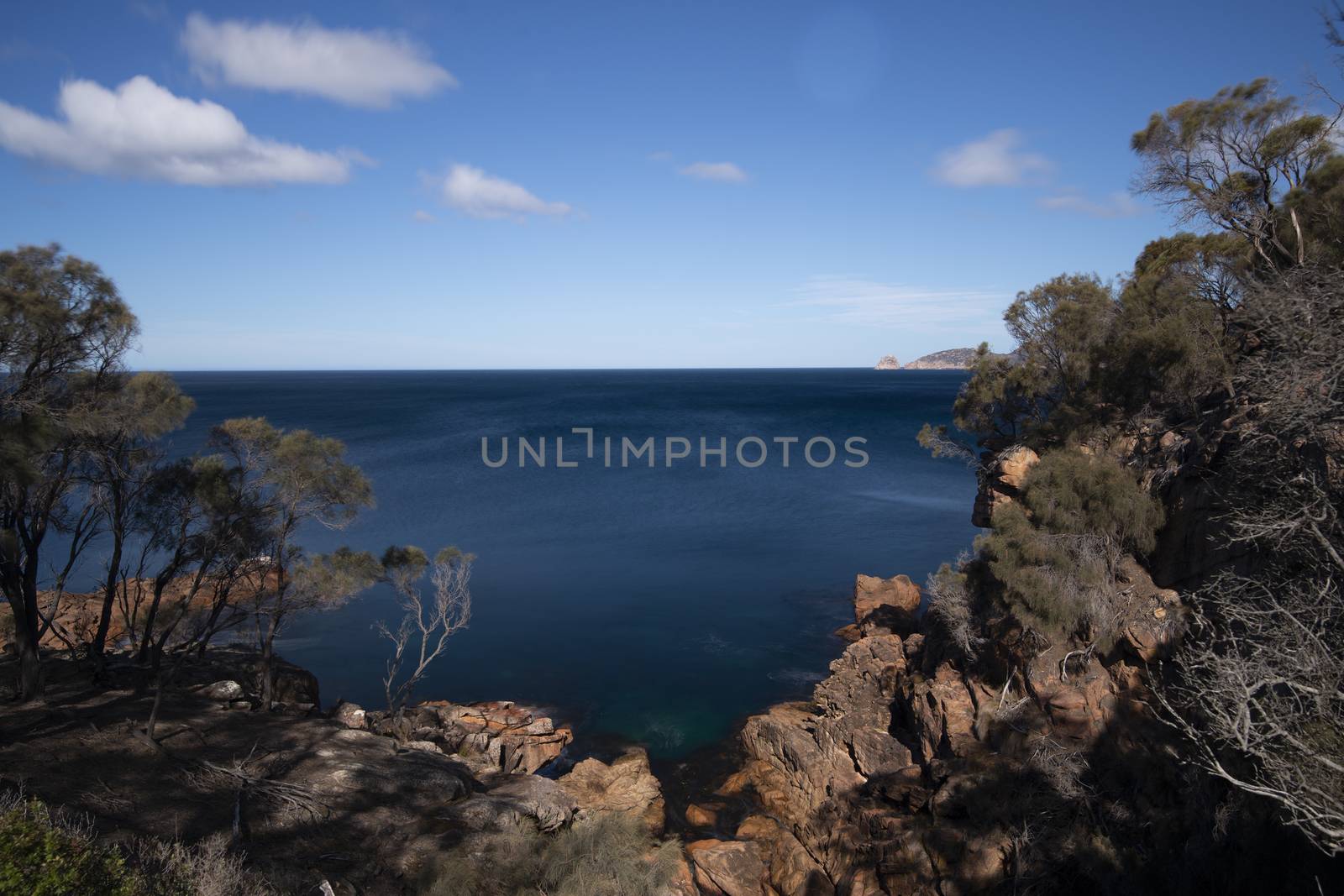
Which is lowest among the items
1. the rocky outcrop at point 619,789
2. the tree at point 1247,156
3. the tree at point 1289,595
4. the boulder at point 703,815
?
the boulder at point 703,815

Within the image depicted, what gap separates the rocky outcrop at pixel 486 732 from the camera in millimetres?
17609

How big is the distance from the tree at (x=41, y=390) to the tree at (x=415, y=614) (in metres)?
7.10

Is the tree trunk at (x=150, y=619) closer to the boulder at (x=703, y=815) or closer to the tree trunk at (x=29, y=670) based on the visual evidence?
the tree trunk at (x=29, y=670)

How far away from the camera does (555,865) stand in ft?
36.3

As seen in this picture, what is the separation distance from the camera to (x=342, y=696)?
2162 cm

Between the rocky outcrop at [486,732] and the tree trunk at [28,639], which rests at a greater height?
the tree trunk at [28,639]

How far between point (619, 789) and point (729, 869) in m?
3.80

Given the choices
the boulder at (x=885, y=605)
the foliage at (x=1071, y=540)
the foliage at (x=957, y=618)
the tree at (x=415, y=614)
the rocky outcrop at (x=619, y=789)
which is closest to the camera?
the foliage at (x=1071, y=540)

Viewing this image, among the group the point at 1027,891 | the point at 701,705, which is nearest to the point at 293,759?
the point at 701,705

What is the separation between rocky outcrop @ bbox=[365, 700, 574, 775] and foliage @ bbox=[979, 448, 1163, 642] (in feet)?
40.0

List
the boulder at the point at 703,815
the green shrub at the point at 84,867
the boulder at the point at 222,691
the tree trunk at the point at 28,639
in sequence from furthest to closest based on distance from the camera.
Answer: the boulder at the point at 222,691 < the boulder at the point at 703,815 < the tree trunk at the point at 28,639 < the green shrub at the point at 84,867

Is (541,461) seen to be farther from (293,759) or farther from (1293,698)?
(1293,698)

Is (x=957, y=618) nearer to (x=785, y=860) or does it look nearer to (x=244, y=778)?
(x=785, y=860)

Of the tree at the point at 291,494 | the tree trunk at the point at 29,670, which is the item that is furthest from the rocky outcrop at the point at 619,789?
the tree trunk at the point at 29,670
